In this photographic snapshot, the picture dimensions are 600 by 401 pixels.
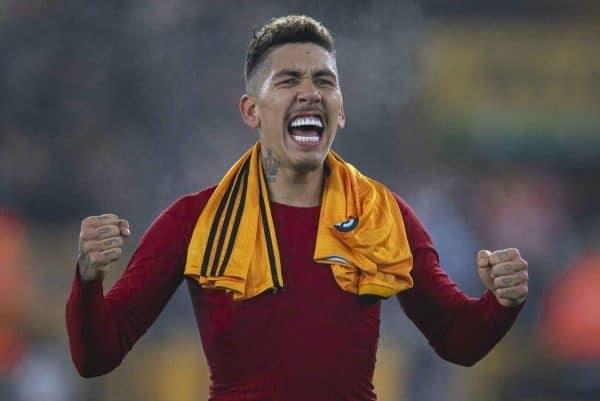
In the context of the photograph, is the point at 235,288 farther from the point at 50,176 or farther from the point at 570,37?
the point at 570,37

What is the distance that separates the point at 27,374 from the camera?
13.5 feet

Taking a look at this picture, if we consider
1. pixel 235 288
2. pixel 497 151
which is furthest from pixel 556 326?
pixel 235 288

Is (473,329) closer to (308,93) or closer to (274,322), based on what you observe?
(274,322)

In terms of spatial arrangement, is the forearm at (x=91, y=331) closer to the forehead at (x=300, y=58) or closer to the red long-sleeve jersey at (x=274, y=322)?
the red long-sleeve jersey at (x=274, y=322)

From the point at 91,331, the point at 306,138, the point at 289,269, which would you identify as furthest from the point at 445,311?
the point at 91,331

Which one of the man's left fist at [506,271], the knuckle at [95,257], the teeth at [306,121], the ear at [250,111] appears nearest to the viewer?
the knuckle at [95,257]

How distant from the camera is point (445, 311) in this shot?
7.14 ft

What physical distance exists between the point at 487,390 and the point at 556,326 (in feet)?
1.45

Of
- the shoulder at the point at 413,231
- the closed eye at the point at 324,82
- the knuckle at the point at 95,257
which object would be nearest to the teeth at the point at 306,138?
the closed eye at the point at 324,82

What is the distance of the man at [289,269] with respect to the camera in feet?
6.49

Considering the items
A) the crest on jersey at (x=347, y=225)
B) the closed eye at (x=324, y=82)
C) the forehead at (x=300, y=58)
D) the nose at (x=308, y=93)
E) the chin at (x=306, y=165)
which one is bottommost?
the crest on jersey at (x=347, y=225)

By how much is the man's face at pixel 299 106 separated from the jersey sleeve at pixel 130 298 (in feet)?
0.72

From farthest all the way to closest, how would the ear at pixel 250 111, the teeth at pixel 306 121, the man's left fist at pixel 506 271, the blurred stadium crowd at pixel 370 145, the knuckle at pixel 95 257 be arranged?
1. the blurred stadium crowd at pixel 370 145
2. the ear at pixel 250 111
3. the teeth at pixel 306 121
4. the man's left fist at pixel 506 271
5. the knuckle at pixel 95 257

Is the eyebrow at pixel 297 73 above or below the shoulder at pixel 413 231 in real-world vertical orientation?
above
